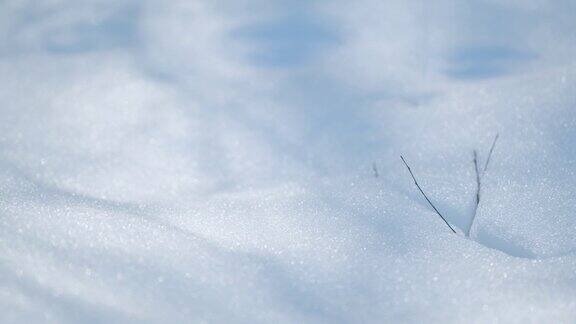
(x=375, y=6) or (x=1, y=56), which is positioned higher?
(x=375, y=6)

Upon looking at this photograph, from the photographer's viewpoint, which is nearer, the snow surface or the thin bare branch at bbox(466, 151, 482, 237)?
the snow surface

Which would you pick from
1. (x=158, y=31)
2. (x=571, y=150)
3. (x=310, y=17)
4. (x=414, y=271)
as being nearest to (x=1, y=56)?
(x=158, y=31)

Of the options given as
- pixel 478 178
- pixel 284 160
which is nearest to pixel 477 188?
pixel 478 178

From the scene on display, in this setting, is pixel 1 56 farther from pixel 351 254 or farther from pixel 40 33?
pixel 351 254

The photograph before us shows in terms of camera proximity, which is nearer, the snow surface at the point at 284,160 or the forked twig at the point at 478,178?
the snow surface at the point at 284,160

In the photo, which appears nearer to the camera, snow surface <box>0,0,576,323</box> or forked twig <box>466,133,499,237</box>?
snow surface <box>0,0,576,323</box>

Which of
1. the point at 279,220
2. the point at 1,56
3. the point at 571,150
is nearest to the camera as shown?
the point at 279,220

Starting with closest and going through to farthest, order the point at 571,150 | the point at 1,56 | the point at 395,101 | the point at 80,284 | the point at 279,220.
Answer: the point at 80,284, the point at 279,220, the point at 571,150, the point at 395,101, the point at 1,56

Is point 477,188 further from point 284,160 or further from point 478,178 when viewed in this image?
point 284,160
